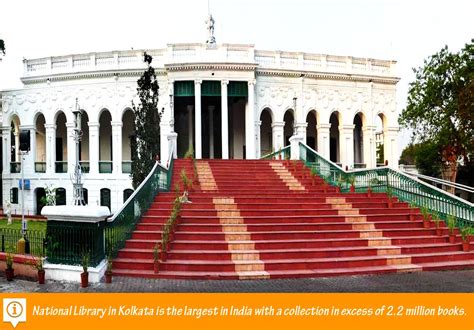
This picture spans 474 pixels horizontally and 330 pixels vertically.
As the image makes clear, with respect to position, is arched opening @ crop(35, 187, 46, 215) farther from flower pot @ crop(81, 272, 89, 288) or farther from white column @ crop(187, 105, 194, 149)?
flower pot @ crop(81, 272, 89, 288)

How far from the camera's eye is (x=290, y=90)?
→ 27828 millimetres

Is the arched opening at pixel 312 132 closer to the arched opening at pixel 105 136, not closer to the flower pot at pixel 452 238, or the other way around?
the arched opening at pixel 105 136

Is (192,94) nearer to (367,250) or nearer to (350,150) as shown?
(350,150)

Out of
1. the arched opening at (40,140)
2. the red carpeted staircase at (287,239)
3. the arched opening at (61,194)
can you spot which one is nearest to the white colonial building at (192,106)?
the arched opening at (61,194)

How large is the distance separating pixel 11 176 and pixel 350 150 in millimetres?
24516

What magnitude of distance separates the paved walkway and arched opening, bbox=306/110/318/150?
73.8ft

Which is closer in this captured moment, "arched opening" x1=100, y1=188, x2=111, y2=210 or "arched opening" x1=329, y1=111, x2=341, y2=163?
"arched opening" x1=100, y1=188, x2=111, y2=210

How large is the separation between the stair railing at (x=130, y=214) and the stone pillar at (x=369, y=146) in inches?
782

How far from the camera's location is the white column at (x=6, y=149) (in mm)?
29656

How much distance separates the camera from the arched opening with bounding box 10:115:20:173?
29641 millimetres

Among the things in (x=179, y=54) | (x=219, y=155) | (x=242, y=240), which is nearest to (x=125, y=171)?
(x=219, y=155)

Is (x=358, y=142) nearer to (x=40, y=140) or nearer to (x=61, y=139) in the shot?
(x=61, y=139)

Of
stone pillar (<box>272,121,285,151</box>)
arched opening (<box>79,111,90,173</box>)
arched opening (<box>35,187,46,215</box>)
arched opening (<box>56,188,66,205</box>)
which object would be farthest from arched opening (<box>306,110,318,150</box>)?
arched opening (<box>35,187,46,215</box>)

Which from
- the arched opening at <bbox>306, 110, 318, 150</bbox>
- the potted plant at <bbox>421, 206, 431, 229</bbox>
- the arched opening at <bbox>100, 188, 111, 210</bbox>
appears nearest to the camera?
the potted plant at <bbox>421, 206, 431, 229</bbox>
